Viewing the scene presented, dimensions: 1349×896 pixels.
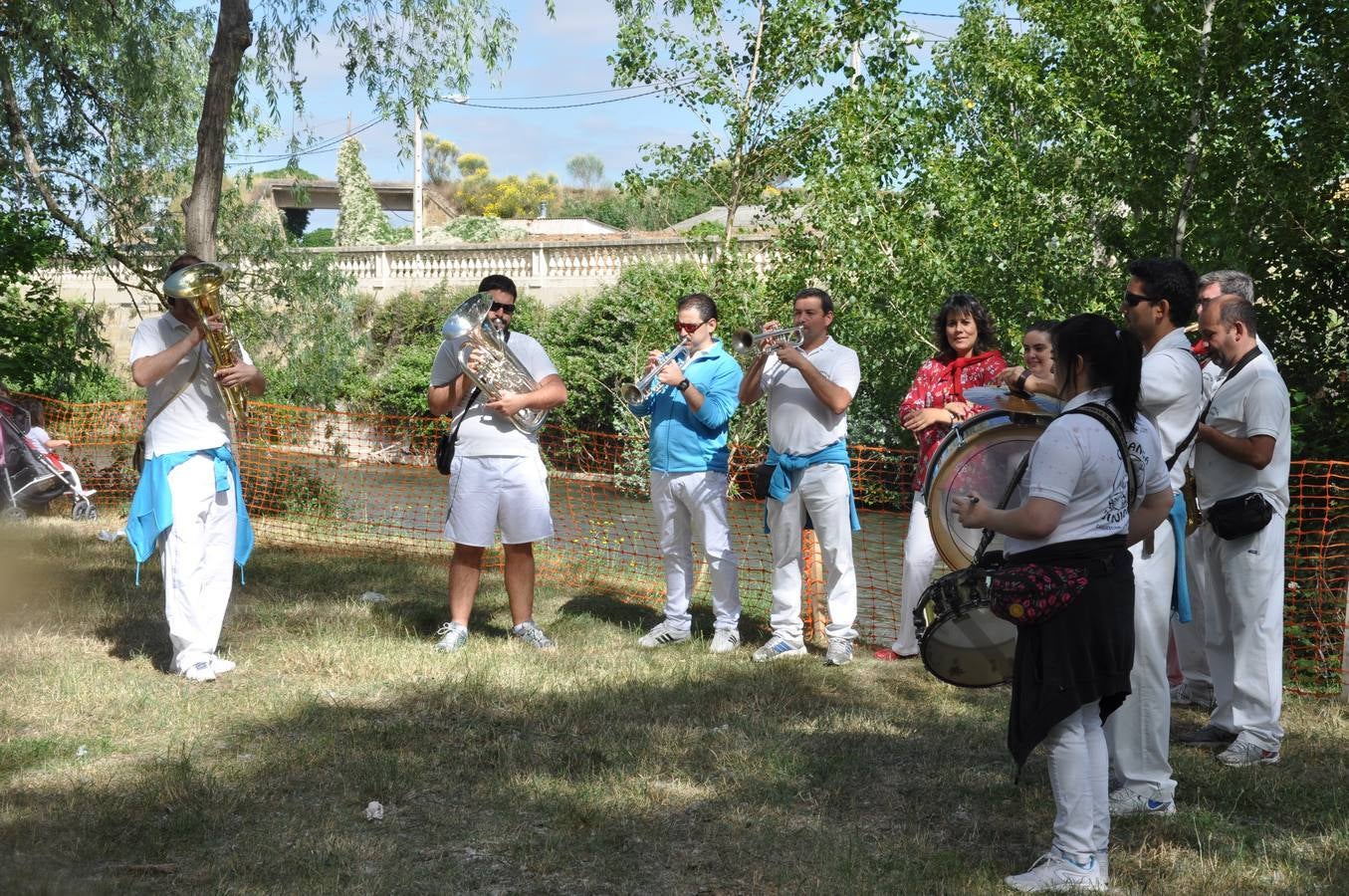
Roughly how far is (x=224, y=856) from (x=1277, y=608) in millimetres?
4084

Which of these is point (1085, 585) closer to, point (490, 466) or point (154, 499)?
point (490, 466)

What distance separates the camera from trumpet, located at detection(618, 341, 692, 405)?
Answer: 712 cm

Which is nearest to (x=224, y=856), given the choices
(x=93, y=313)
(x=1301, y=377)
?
(x=1301, y=377)

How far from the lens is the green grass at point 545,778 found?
417 centimetres

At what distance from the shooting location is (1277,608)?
17.5ft

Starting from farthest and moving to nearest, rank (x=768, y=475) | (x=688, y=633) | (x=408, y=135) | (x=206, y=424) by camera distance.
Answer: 1. (x=408, y=135)
2. (x=688, y=633)
3. (x=768, y=475)
4. (x=206, y=424)

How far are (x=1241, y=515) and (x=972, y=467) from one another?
1209 millimetres

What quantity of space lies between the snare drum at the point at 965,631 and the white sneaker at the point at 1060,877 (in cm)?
61

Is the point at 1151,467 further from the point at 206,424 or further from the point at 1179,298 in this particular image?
the point at 206,424

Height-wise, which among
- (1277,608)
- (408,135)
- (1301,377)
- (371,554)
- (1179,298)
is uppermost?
(408,135)

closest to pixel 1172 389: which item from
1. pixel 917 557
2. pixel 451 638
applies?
pixel 917 557

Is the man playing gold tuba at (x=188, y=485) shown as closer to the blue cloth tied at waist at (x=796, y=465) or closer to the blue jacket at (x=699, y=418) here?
the blue jacket at (x=699, y=418)

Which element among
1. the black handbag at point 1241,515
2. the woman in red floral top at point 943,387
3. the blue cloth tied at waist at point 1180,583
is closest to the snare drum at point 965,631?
the blue cloth tied at waist at point 1180,583

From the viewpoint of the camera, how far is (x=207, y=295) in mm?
6117
